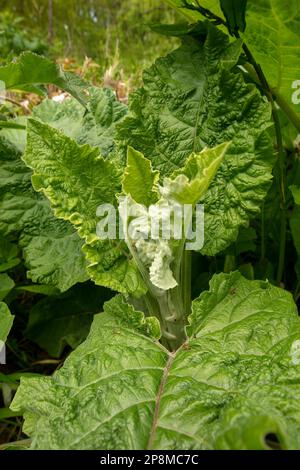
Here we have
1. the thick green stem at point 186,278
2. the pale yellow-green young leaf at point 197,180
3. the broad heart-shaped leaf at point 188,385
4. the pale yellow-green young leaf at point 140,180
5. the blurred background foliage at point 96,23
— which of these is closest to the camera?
the broad heart-shaped leaf at point 188,385

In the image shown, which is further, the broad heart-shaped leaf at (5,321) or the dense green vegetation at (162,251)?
the broad heart-shaped leaf at (5,321)

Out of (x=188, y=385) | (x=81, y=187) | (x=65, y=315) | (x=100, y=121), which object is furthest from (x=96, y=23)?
(x=188, y=385)

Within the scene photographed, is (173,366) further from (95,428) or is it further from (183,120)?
(183,120)

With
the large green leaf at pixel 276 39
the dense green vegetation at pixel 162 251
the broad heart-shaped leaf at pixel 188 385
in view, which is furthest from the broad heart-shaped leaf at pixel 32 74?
the broad heart-shaped leaf at pixel 188 385

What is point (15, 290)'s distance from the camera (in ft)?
4.26

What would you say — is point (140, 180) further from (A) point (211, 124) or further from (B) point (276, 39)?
(B) point (276, 39)

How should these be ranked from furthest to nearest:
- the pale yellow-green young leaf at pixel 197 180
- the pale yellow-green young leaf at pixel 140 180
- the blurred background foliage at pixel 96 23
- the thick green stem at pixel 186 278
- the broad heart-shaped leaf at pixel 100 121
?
the blurred background foliage at pixel 96 23 → the broad heart-shaped leaf at pixel 100 121 → the thick green stem at pixel 186 278 → the pale yellow-green young leaf at pixel 140 180 → the pale yellow-green young leaf at pixel 197 180

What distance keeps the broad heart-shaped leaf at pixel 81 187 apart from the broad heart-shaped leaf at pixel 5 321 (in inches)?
8.1

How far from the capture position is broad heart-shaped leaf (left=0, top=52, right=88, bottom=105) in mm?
1092

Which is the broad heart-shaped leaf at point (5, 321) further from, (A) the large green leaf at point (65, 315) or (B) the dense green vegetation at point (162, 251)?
(A) the large green leaf at point (65, 315)

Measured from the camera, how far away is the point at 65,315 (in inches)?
51.5

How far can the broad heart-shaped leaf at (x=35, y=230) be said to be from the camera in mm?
1079

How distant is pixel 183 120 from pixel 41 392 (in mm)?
623
